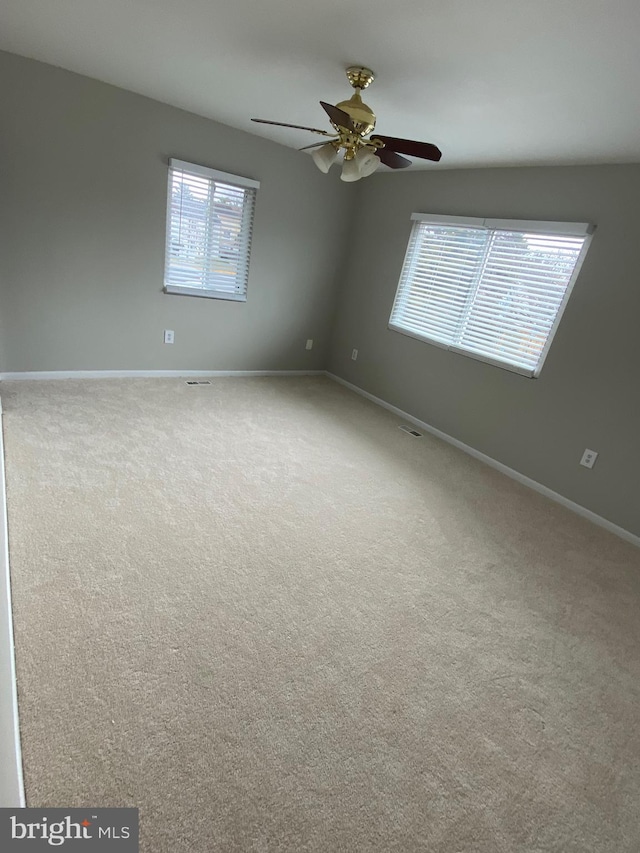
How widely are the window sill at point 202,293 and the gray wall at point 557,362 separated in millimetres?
1570

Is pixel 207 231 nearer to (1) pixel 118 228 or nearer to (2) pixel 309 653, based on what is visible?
(1) pixel 118 228

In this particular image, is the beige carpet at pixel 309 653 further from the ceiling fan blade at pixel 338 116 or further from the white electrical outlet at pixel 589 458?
the ceiling fan blade at pixel 338 116

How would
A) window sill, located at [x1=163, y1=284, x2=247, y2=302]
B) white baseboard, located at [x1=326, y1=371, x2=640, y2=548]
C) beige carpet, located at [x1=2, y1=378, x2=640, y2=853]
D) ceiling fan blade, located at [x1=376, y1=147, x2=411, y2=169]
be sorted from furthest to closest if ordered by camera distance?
window sill, located at [x1=163, y1=284, x2=247, y2=302]
white baseboard, located at [x1=326, y1=371, x2=640, y2=548]
ceiling fan blade, located at [x1=376, y1=147, x2=411, y2=169]
beige carpet, located at [x1=2, y1=378, x2=640, y2=853]

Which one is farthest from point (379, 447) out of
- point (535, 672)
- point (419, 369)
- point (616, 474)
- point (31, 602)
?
point (31, 602)

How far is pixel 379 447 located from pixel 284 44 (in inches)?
104

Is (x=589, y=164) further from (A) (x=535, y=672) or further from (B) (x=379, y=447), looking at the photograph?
(A) (x=535, y=672)

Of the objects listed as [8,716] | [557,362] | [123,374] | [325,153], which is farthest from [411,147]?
[123,374]

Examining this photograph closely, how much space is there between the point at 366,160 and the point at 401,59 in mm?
416

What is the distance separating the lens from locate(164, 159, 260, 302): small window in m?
3.59

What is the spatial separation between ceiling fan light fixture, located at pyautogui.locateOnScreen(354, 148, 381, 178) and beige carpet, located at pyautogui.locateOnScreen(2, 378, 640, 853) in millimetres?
1898

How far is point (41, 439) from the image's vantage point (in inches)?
103

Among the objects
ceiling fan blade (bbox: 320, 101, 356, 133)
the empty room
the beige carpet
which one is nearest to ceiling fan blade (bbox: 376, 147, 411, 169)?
the empty room

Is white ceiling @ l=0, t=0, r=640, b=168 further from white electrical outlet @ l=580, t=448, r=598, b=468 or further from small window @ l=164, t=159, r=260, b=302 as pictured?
white electrical outlet @ l=580, t=448, r=598, b=468

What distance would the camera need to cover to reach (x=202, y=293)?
399cm
